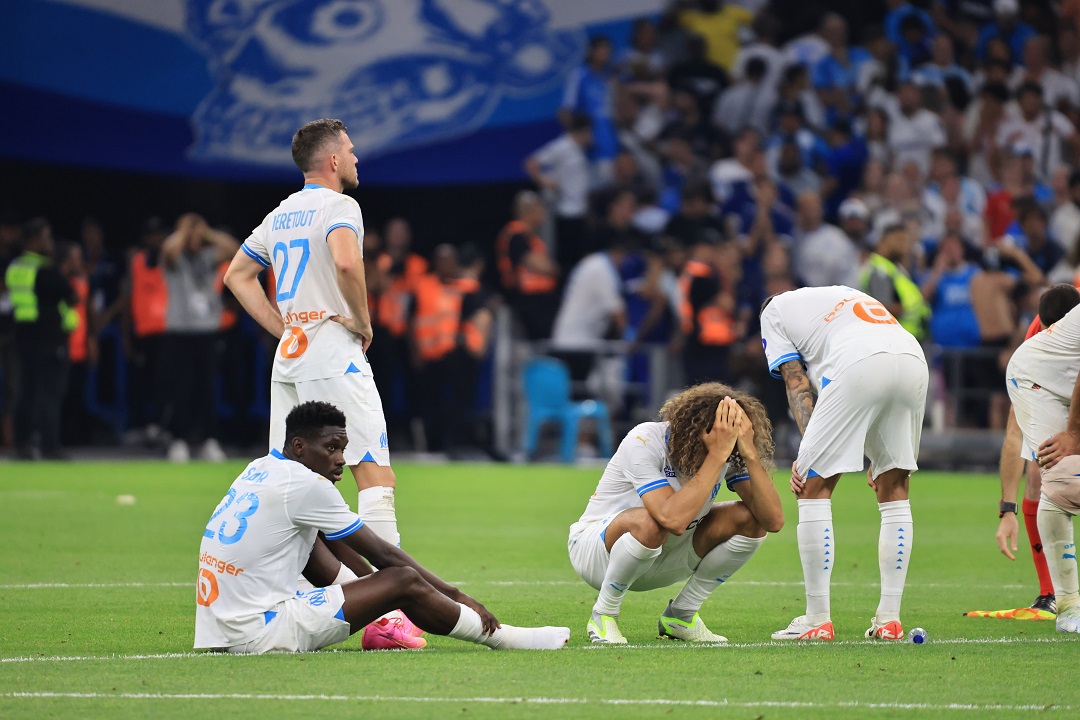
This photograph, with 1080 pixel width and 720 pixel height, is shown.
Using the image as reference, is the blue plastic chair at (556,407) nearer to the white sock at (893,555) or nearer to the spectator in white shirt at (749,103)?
the spectator in white shirt at (749,103)

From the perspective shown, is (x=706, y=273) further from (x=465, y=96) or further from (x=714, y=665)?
(x=714, y=665)

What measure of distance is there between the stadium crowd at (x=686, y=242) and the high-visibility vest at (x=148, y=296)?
0.04 metres

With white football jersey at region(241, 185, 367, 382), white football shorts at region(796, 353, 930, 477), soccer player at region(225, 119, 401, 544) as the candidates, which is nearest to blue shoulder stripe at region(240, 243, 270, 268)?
soccer player at region(225, 119, 401, 544)

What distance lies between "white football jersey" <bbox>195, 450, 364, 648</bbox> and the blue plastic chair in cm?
1330

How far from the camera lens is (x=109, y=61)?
70.9 feet

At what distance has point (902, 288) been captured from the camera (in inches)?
642

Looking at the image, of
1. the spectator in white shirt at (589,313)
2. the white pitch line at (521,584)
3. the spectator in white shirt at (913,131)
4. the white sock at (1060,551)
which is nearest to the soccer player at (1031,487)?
the white sock at (1060,551)

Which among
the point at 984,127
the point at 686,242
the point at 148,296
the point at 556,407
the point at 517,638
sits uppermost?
the point at 984,127

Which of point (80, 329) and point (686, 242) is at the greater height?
point (686, 242)

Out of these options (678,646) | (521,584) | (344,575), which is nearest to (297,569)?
(344,575)

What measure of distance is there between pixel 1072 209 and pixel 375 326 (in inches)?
366

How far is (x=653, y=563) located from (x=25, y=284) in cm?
1335

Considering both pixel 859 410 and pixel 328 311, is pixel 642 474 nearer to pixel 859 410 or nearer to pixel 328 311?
pixel 859 410

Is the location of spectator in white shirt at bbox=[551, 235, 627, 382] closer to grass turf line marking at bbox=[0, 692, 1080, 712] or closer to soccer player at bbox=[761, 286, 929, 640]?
soccer player at bbox=[761, 286, 929, 640]
